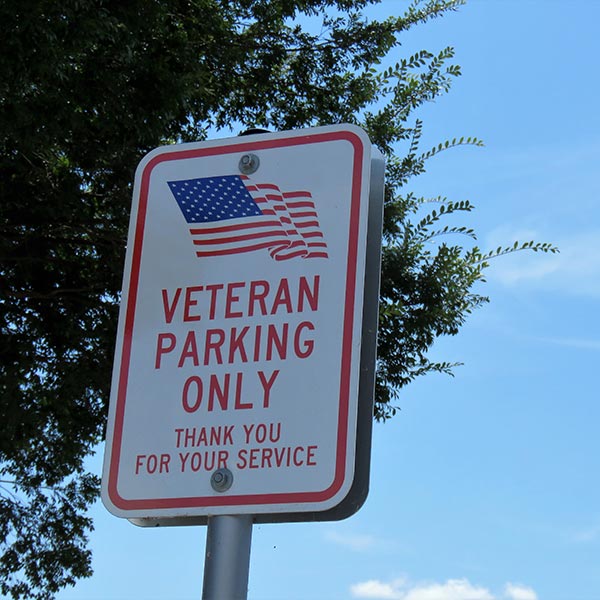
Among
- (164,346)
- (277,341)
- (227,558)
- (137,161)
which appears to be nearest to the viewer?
(227,558)

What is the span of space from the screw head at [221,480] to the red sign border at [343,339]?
0.02 m

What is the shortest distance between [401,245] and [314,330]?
699 centimetres

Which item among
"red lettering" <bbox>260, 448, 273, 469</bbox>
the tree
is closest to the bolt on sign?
"red lettering" <bbox>260, 448, 273, 469</bbox>

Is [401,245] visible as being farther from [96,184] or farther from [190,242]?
[190,242]

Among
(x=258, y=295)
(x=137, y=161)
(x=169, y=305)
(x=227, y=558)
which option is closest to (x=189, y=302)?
(x=169, y=305)

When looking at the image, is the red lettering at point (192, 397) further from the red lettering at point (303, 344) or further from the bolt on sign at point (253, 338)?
the red lettering at point (303, 344)

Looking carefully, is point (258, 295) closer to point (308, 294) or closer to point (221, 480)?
point (308, 294)

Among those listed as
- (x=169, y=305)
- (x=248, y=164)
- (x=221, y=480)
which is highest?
(x=248, y=164)

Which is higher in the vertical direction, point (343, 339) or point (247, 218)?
point (247, 218)

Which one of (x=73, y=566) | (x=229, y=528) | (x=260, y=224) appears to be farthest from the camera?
(x=73, y=566)

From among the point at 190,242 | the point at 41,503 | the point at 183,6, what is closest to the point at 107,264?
the point at 183,6

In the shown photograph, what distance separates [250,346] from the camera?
1963 millimetres

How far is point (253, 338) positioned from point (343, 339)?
0.17 meters

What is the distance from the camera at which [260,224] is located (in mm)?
2088
